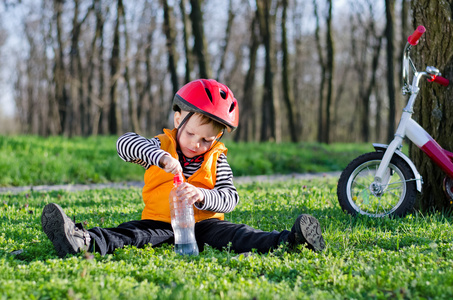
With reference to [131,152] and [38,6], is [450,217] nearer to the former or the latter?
[131,152]

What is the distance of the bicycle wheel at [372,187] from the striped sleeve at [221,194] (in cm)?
157

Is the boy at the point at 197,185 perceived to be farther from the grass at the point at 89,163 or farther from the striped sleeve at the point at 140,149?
the grass at the point at 89,163

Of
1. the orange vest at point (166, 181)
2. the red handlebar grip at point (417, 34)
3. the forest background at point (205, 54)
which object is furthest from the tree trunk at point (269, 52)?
the orange vest at point (166, 181)

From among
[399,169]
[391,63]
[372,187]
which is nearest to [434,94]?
[399,169]

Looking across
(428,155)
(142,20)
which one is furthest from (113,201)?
(142,20)

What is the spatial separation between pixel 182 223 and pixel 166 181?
1.18ft

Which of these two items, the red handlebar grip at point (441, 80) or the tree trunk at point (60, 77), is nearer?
the red handlebar grip at point (441, 80)

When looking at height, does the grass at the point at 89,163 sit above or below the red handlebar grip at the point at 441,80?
below

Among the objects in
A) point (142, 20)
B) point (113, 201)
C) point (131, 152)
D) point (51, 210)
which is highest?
point (142, 20)

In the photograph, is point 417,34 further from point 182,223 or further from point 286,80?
point 286,80

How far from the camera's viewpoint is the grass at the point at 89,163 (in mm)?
8750

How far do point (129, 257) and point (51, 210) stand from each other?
605 millimetres

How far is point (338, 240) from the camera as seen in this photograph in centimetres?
362

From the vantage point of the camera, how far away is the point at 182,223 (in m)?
3.41
